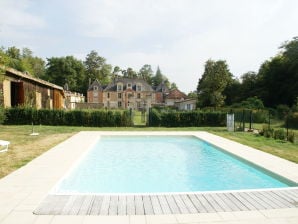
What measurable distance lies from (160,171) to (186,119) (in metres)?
12.4

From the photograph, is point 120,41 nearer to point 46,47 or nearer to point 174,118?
point 174,118

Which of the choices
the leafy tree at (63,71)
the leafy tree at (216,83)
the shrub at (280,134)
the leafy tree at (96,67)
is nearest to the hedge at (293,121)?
the shrub at (280,134)

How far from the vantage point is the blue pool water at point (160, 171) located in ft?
23.6

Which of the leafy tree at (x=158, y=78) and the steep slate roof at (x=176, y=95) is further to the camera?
the leafy tree at (x=158, y=78)

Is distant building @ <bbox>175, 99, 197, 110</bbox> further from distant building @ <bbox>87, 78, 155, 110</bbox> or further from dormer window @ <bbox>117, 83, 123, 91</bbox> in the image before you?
dormer window @ <bbox>117, 83, 123, 91</bbox>

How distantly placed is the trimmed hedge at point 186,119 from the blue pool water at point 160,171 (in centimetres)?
730

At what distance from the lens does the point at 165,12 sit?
46.8 ft

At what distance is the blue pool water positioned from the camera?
7180 mm

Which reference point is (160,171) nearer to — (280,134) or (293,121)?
(280,134)

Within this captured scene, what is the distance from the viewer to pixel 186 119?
830 inches

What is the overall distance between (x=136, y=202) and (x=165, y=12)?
1169 centimetres

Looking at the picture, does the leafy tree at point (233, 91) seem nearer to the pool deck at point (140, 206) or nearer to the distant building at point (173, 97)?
the distant building at point (173, 97)

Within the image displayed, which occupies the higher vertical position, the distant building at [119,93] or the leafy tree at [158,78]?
the leafy tree at [158,78]

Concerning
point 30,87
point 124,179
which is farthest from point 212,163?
point 30,87
